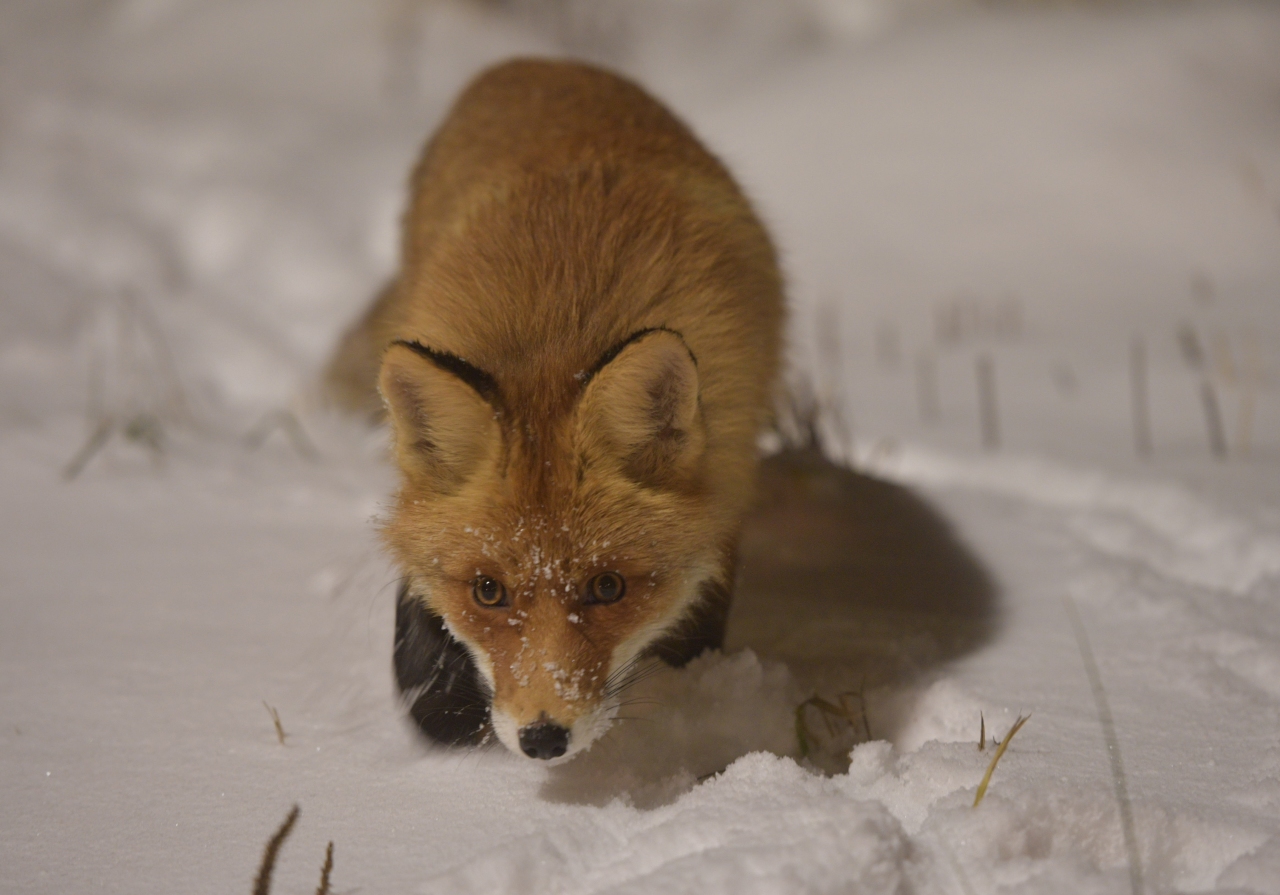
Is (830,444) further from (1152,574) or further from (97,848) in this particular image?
(97,848)

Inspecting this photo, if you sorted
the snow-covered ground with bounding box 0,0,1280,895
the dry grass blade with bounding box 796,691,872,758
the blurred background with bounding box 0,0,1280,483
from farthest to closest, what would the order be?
the blurred background with bounding box 0,0,1280,483, the dry grass blade with bounding box 796,691,872,758, the snow-covered ground with bounding box 0,0,1280,895

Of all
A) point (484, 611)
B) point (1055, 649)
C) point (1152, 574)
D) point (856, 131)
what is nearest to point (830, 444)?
point (1152, 574)

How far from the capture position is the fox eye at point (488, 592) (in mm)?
1834

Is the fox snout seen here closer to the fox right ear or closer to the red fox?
the red fox

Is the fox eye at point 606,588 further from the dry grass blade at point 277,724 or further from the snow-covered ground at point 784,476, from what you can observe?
the dry grass blade at point 277,724

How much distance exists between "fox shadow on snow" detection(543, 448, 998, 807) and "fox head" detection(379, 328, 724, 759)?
16 centimetres

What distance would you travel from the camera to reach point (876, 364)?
5.36 meters

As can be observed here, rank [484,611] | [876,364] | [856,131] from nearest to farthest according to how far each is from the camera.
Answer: [484,611] < [876,364] < [856,131]

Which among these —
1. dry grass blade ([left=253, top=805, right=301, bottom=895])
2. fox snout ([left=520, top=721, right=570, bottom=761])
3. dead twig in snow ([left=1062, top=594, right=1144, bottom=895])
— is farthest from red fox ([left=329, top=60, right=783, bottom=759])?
dead twig in snow ([left=1062, top=594, right=1144, bottom=895])

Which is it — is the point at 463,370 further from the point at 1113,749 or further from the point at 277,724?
the point at 1113,749

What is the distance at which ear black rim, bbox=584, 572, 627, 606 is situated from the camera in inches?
72.2

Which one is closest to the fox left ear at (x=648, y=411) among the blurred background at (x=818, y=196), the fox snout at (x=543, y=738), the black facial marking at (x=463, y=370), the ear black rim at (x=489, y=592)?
the black facial marking at (x=463, y=370)

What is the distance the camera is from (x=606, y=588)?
1855 mm

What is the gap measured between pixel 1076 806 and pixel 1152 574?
1.33m
